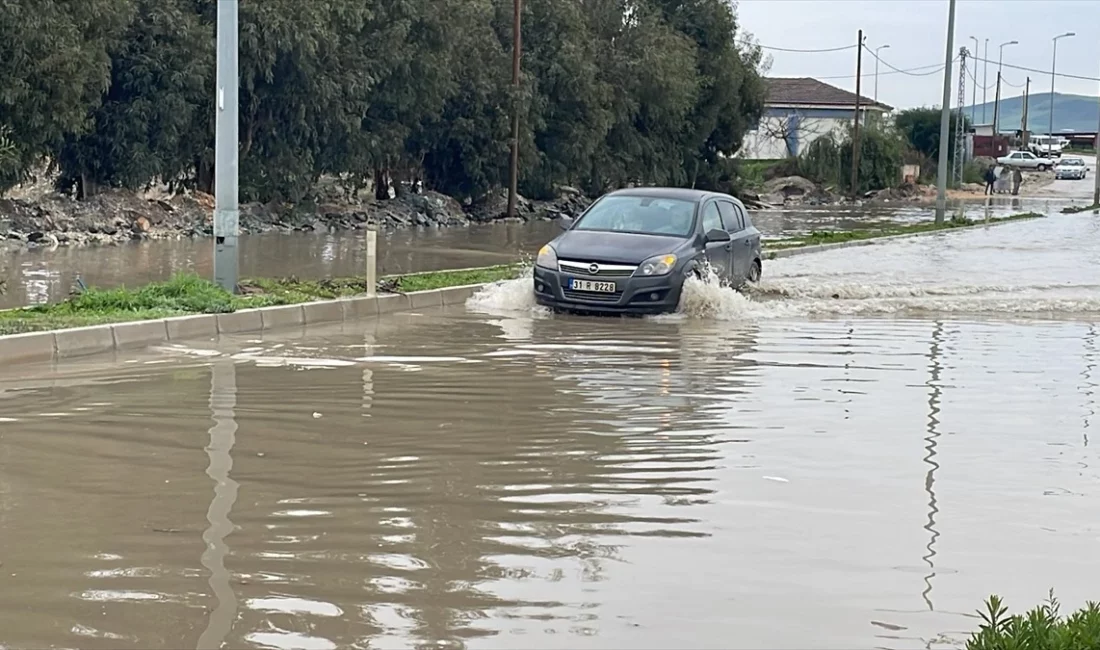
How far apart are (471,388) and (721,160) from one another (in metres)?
52.9

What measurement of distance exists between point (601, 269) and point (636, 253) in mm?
469

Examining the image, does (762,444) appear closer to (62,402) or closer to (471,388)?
(471,388)

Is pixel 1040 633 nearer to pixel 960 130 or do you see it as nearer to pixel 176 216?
pixel 176 216

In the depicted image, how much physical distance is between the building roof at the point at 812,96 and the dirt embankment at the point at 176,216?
51.4 m

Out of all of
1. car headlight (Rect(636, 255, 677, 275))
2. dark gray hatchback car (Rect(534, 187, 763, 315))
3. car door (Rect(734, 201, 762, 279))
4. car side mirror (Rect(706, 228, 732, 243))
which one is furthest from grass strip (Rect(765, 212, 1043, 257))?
car headlight (Rect(636, 255, 677, 275))

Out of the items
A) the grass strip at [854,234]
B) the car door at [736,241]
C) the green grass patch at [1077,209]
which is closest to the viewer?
the car door at [736,241]

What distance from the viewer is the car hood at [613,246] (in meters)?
16.2

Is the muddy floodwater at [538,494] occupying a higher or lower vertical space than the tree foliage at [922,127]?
lower

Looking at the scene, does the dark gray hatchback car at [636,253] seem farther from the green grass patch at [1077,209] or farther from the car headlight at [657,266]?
the green grass patch at [1077,209]

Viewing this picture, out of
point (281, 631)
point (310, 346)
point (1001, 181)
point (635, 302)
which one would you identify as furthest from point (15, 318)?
point (1001, 181)

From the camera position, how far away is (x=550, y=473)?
7781mm

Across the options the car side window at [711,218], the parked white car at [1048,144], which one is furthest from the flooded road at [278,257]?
the parked white car at [1048,144]

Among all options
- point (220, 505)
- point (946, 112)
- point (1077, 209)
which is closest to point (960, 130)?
point (1077, 209)

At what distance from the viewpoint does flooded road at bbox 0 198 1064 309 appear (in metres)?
20.5
